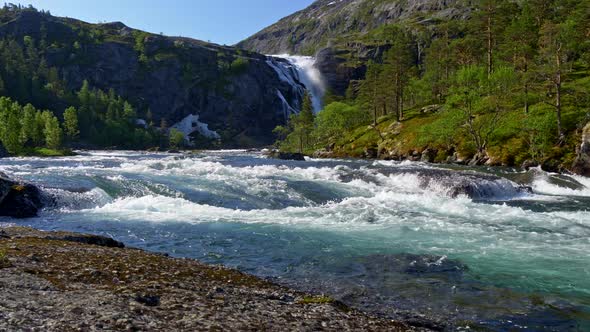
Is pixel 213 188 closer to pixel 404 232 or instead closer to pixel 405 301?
pixel 404 232

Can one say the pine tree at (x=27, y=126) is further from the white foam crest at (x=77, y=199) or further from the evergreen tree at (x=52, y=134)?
the white foam crest at (x=77, y=199)

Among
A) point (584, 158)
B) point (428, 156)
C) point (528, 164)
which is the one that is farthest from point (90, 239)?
point (428, 156)

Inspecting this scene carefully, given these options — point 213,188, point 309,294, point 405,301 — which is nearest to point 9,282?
point 309,294

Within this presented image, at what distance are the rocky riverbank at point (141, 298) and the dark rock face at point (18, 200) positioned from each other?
518 inches

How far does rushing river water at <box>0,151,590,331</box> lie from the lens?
14055 mm

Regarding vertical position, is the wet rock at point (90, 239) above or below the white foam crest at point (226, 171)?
above

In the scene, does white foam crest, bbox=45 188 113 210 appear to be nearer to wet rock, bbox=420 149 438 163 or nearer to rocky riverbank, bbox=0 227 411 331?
rocky riverbank, bbox=0 227 411 331

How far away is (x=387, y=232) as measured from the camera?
2464 cm

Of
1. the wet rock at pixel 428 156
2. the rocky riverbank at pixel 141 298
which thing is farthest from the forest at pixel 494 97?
the rocky riverbank at pixel 141 298

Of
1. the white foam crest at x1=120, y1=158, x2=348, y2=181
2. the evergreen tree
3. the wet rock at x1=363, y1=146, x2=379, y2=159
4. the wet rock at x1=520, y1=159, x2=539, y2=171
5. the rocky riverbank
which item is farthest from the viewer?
the evergreen tree

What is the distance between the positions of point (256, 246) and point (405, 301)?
9365 mm

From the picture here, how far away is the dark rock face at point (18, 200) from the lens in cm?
2778

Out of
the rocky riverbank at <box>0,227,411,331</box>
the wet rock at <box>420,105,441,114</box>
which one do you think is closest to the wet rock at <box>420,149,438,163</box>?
the wet rock at <box>420,105,441,114</box>

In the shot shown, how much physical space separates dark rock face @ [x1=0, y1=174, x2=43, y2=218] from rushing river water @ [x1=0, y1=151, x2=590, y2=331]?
1041mm
